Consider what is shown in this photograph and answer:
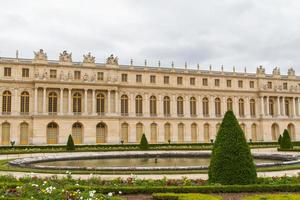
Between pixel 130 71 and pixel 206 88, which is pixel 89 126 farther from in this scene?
pixel 206 88

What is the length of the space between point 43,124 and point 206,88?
2684 cm

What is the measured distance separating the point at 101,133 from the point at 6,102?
13770mm

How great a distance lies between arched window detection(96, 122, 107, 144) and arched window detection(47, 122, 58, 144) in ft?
19.2

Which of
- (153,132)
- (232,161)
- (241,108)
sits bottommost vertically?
(232,161)

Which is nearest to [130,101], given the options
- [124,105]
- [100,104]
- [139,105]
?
[124,105]

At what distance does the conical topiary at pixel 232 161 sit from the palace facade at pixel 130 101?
3827cm

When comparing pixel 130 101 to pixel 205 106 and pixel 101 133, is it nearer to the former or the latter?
pixel 101 133

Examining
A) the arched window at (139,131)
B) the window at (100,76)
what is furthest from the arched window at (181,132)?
the window at (100,76)

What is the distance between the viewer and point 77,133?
162ft

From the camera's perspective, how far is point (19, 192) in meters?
10.5

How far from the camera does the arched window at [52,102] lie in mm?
48250

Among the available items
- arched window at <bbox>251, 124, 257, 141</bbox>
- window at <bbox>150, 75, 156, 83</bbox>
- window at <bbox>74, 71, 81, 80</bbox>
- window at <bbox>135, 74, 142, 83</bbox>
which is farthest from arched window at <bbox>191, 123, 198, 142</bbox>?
window at <bbox>74, 71, 81, 80</bbox>

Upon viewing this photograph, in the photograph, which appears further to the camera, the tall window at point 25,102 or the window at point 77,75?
the window at point 77,75

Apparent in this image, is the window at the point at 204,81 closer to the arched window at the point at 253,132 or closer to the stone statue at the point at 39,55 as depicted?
the arched window at the point at 253,132
